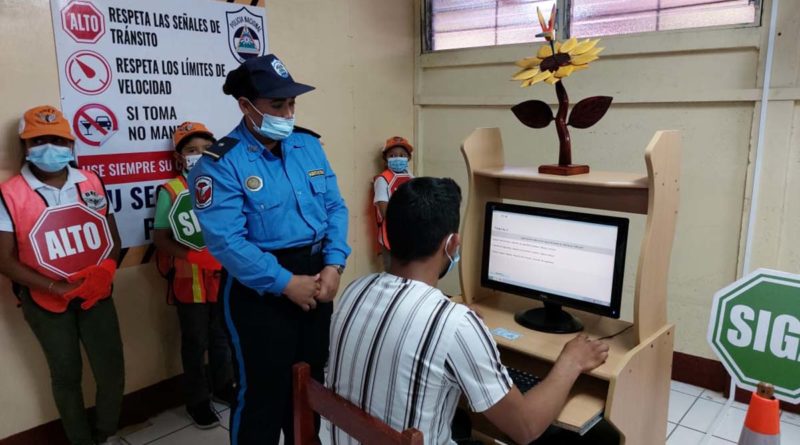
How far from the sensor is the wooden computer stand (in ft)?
4.94

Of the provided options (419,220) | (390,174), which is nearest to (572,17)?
(390,174)

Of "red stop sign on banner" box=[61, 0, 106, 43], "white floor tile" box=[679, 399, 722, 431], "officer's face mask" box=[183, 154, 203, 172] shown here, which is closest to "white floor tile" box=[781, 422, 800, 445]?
"white floor tile" box=[679, 399, 722, 431]

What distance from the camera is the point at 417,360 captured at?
1.15 m

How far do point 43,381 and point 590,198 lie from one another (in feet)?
7.67

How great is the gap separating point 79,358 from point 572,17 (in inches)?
119

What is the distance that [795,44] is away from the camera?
249 cm

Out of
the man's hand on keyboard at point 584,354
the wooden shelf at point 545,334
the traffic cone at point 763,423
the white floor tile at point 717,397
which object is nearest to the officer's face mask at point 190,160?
the wooden shelf at point 545,334

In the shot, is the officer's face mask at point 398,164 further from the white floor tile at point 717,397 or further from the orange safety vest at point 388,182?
the white floor tile at point 717,397

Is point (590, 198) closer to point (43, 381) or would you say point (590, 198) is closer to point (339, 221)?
point (339, 221)

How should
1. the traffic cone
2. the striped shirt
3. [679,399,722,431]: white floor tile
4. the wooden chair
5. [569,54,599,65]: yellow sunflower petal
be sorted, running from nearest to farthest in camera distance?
the traffic cone, the wooden chair, the striped shirt, [569,54,599,65]: yellow sunflower petal, [679,399,722,431]: white floor tile

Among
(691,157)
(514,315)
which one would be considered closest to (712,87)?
(691,157)

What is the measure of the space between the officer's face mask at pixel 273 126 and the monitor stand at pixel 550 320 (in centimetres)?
99

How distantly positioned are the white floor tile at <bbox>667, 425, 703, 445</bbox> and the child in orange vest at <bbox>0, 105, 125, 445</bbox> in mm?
2421

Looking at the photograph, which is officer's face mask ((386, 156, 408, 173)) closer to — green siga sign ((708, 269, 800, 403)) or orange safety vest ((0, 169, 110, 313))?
orange safety vest ((0, 169, 110, 313))
